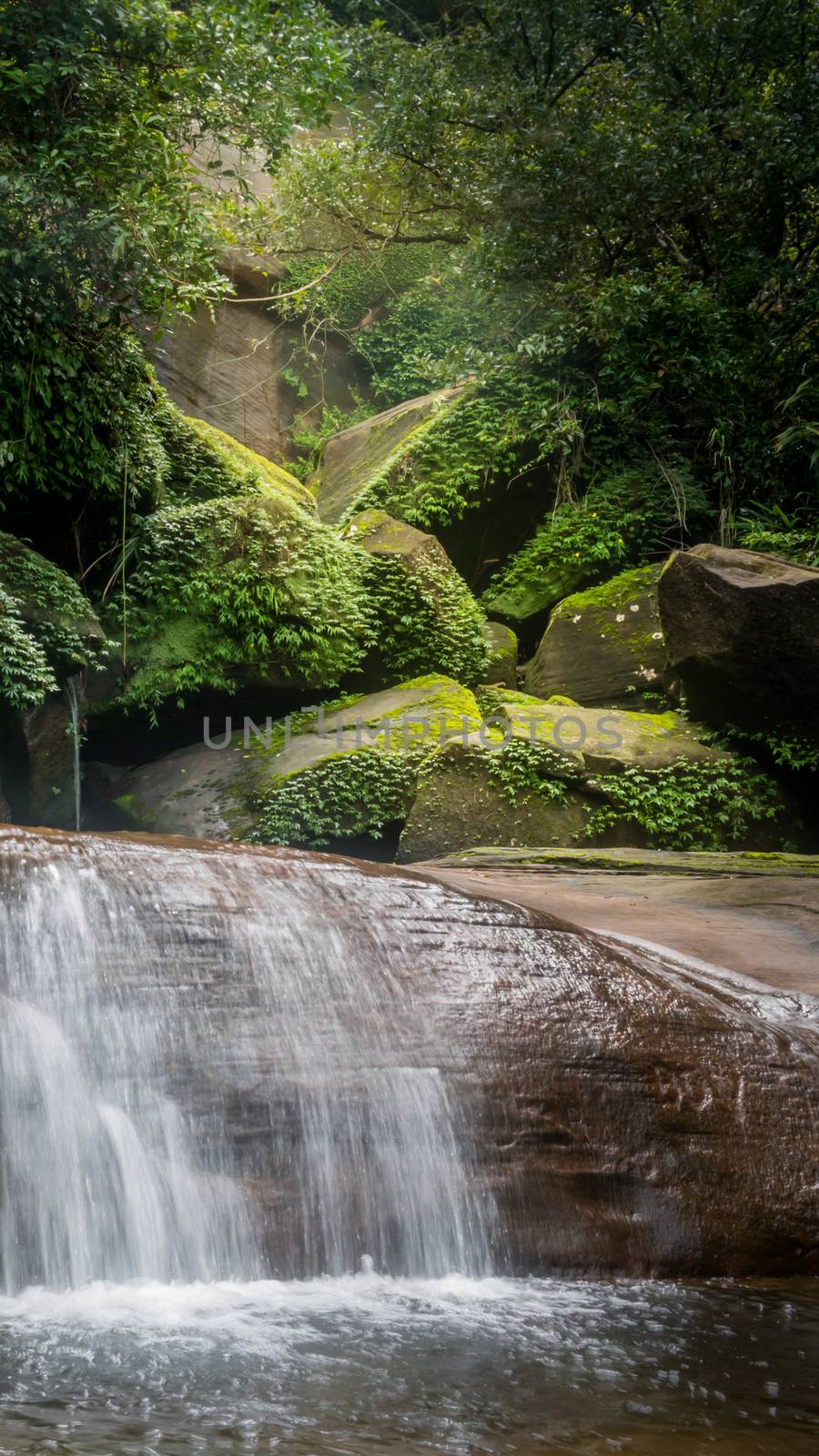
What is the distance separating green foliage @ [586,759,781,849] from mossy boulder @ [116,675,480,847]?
156 cm

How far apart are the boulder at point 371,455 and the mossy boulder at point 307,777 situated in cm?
383

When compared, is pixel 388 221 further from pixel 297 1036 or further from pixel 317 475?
pixel 297 1036

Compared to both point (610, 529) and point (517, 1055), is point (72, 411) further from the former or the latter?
point (517, 1055)

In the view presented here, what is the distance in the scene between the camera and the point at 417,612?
1178 centimetres

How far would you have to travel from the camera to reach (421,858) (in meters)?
9.11

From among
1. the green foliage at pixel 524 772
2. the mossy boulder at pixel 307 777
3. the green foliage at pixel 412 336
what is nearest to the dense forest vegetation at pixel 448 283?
the mossy boulder at pixel 307 777

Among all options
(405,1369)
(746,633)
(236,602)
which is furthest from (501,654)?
(405,1369)

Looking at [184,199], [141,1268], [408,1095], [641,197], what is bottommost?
[141,1268]

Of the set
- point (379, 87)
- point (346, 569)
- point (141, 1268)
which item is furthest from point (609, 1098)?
point (379, 87)

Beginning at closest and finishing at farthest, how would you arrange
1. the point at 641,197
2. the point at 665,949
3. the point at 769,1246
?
1. the point at 769,1246
2. the point at 665,949
3. the point at 641,197

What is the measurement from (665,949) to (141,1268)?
2.83m

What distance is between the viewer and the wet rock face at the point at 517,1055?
140 inches

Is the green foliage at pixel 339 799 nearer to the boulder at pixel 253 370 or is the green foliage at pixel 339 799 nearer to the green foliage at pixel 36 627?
the green foliage at pixel 36 627

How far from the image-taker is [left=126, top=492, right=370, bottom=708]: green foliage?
10398 millimetres
